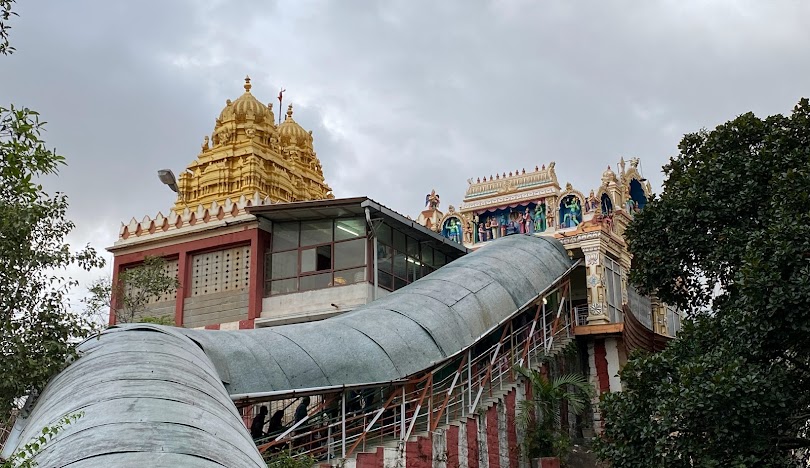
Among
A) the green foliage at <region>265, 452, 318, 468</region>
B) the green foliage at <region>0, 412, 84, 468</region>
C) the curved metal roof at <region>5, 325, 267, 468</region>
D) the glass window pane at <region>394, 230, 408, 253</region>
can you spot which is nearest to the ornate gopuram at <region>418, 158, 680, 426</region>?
the glass window pane at <region>394, 230, 408, 253</region>

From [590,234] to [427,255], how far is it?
463cm

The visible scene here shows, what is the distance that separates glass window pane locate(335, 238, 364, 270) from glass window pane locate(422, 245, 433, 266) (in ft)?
10.4

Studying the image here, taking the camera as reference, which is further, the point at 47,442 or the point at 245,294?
the point at 245,294

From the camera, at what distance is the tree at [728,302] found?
37.9 feet

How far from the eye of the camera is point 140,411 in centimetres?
718

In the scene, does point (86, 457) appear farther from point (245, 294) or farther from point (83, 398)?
point (245, 294)

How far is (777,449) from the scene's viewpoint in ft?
39.5

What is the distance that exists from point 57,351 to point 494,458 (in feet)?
31.6

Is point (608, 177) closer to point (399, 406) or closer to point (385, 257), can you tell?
point (385, 257)

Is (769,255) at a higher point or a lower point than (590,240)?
lower

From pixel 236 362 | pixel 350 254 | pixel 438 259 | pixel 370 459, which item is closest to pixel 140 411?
pixel 236 362

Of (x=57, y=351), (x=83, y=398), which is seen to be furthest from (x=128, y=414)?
(x=57, y=351)

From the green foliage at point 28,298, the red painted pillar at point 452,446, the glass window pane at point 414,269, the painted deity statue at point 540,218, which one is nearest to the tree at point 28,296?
the green foliage at point 28,298

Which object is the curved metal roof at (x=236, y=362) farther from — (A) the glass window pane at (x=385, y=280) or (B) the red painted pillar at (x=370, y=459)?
(A) the glass window pane at (x=385, y=280)
